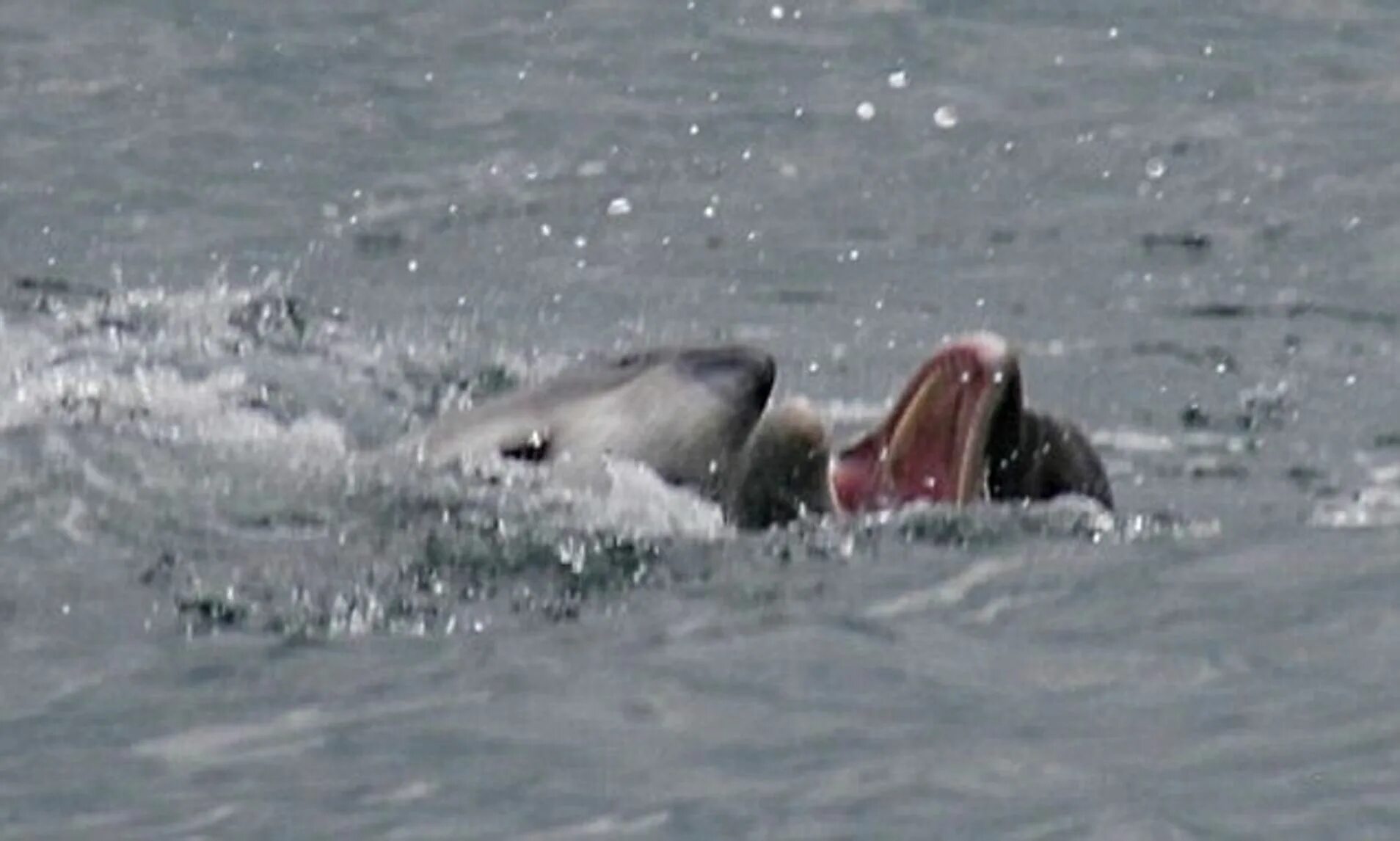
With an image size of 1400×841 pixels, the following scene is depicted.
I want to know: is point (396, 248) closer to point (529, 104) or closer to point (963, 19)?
point (529, 104)

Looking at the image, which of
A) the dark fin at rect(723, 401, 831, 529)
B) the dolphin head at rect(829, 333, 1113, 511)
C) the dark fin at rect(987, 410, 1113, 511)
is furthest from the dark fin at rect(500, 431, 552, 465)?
the dark fin at rect(987, 410, 1113, 511)

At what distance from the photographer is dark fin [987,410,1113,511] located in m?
10.2

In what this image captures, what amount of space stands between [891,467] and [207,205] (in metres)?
5.83

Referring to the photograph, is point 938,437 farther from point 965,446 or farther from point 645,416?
point 645,416

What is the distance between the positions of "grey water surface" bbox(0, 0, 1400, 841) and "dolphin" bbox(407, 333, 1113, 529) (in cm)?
9

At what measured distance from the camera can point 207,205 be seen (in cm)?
1558

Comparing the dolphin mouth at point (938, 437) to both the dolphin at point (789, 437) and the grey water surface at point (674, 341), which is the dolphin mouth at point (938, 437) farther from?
the grey water surface at point (674, 341)

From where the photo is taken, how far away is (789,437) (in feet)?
32.6

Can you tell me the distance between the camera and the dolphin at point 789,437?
995cm

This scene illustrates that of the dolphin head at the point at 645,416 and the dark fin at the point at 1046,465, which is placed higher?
the dolphin head at the point at 645,416

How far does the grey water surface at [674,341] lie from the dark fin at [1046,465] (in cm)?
6

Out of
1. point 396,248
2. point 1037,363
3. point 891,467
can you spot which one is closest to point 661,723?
point 891,467

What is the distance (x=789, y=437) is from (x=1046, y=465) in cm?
65

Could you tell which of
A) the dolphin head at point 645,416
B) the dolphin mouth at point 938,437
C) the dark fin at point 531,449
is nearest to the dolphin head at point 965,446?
the dolphin mouth at point 938,437
